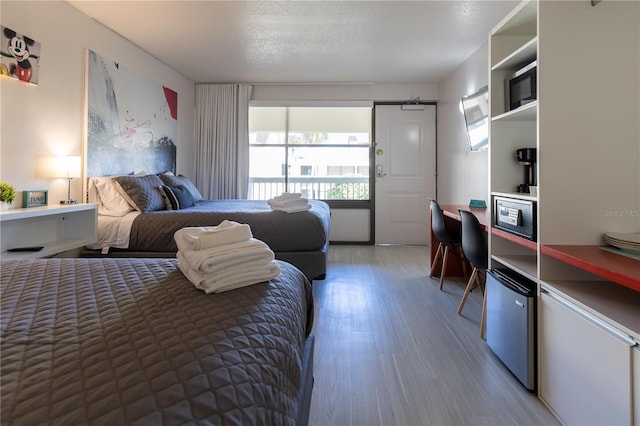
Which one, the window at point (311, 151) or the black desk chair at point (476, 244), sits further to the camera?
the window at point (311, 151)

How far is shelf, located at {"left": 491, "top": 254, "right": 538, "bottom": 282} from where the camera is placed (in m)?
1.67

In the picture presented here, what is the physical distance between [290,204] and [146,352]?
2454 millimetres

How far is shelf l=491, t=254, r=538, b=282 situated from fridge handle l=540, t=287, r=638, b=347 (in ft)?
0.42

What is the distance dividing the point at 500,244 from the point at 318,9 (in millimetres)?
2433

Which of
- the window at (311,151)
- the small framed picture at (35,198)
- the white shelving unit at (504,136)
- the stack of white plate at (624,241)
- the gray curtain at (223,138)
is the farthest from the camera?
the window at (311,151)

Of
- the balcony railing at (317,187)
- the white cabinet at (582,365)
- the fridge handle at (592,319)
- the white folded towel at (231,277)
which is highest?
the balcony railing at (317,187)

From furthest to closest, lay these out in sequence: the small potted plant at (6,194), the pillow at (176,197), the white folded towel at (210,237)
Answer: the pillow at (176,197) → the small potted plant at (6,194) → the white folded towel at (210,237)

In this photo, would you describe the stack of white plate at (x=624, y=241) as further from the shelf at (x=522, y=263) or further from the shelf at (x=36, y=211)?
the shelf at (x=36, y=211)

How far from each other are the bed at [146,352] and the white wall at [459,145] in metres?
3.24

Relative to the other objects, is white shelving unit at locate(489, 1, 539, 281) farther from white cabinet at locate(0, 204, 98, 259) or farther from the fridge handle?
white cabinet at locate(0, 204, 98, 259)

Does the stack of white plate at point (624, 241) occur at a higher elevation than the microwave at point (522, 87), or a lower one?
lower

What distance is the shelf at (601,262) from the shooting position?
1051 mm

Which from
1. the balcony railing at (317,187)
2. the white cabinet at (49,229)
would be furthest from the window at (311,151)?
the white cabinet at (49,229)

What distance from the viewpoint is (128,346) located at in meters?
0.69
